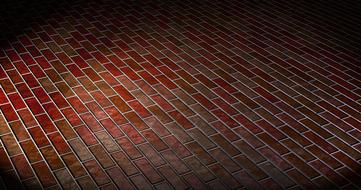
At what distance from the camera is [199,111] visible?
12.1ft

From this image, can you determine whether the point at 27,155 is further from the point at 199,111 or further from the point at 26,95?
the point at 199,111

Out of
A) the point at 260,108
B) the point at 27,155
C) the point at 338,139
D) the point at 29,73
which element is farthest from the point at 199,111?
the point at 29,73

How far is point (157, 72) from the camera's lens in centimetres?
427

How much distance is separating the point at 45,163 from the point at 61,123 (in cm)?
51

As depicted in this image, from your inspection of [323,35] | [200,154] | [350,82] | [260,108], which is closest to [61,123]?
[200,154]

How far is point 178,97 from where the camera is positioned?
388cm

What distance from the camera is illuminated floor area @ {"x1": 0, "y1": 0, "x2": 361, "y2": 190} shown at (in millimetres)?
3025

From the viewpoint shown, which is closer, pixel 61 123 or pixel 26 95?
pixel 61 123

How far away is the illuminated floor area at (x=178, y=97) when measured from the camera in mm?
3025

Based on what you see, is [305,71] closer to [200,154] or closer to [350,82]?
[350,82]

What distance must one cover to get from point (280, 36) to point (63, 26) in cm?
278

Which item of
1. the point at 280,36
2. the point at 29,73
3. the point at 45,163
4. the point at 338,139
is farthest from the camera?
the point at 280,36

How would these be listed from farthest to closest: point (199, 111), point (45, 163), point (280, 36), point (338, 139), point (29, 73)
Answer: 1. point (280, 36)
2. point (29, 73)
3. point (199, 111)
4. point (338, 139)
5. point (45, 163)

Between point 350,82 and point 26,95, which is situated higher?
point 350,82
